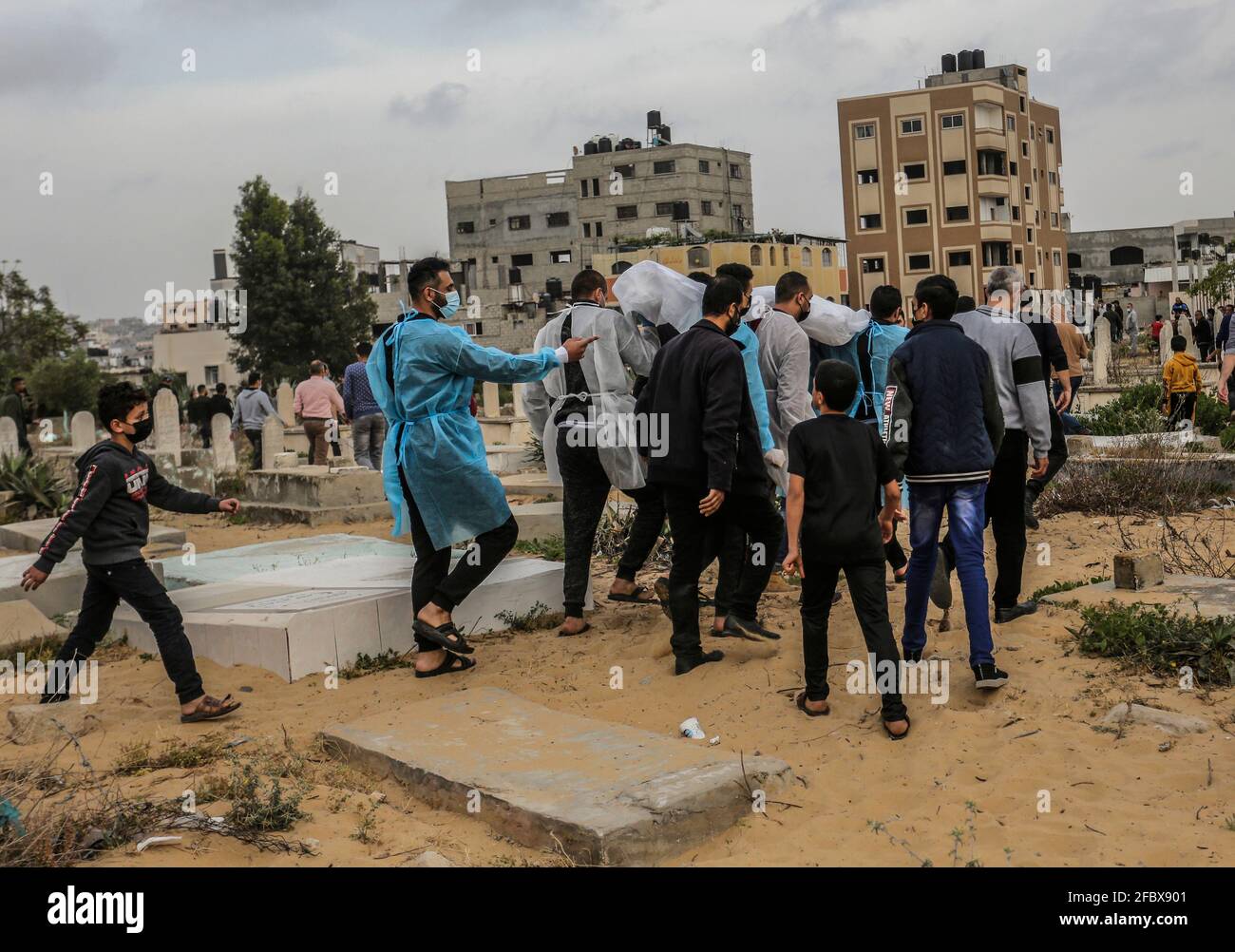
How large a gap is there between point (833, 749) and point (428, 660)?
2232 millimetres

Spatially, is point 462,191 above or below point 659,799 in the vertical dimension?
above

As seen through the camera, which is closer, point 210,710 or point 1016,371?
point 210,710

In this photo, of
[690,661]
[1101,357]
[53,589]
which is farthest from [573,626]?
[1101,357]

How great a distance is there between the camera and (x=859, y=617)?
16.8 ft

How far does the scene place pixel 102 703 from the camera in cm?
593

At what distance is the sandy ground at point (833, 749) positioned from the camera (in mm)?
4016

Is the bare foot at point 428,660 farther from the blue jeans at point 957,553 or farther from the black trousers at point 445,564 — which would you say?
the blue jeans at point 957,553

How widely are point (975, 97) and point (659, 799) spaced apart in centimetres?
5934

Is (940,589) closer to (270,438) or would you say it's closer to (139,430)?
(139,430)

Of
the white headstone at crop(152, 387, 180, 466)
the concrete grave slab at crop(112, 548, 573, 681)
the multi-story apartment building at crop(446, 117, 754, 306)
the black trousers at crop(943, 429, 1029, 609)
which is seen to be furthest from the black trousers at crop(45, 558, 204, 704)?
the multi-story apartment building at crop(446, 117, 754, 306)
